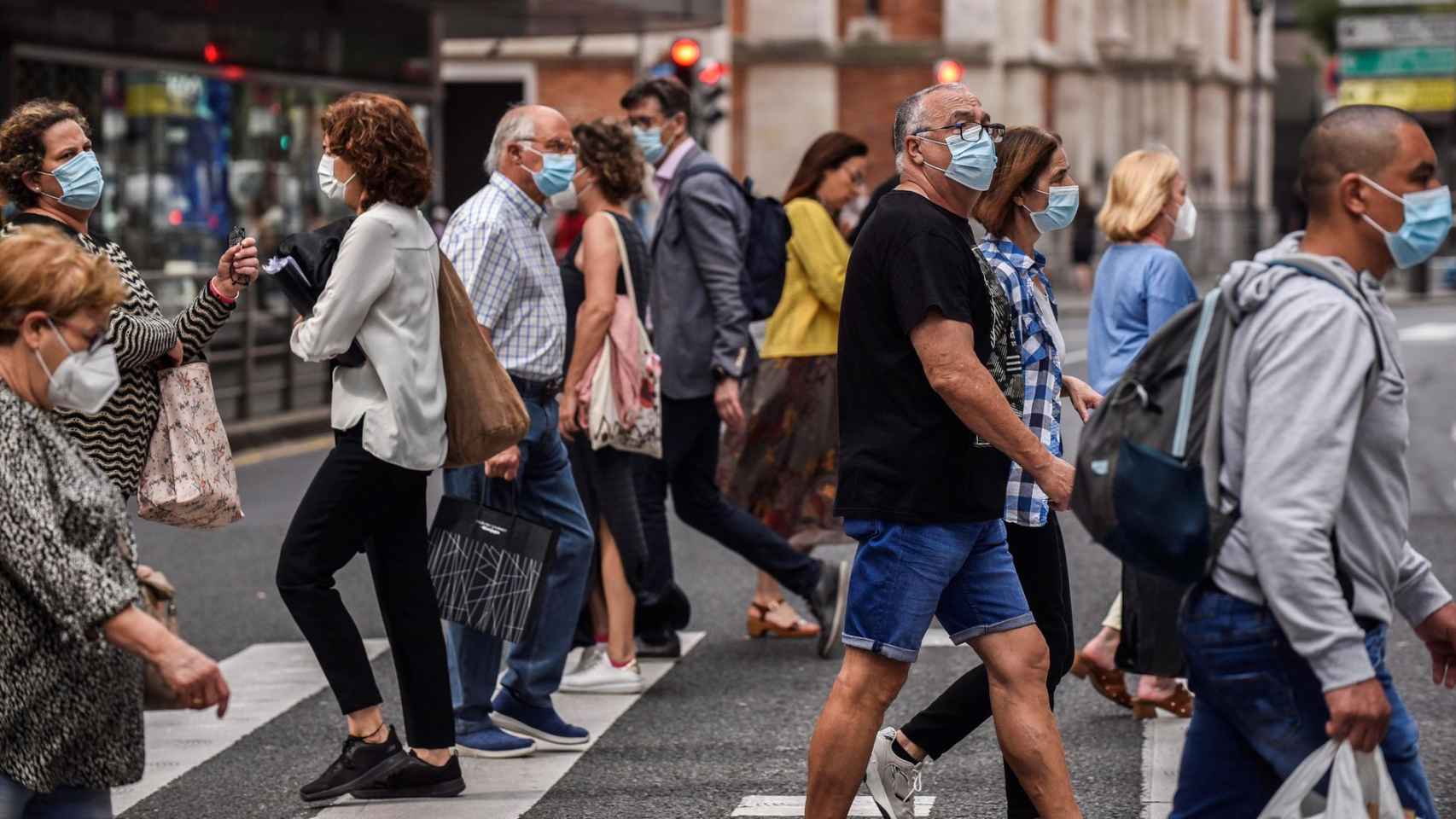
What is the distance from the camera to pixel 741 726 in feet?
21.8

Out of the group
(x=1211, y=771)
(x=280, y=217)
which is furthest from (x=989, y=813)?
(x=280, y=217)

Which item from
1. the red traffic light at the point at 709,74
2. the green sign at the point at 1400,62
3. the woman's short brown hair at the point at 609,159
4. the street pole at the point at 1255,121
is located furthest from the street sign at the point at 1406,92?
the street pole at the point at 1255,121

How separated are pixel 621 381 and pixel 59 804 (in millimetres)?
3502

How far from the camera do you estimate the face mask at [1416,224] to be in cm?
343

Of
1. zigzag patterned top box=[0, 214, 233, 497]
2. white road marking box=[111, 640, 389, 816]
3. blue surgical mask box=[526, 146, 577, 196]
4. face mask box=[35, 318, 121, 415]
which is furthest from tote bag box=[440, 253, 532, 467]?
face mask box=[35, 318, 121, 415]

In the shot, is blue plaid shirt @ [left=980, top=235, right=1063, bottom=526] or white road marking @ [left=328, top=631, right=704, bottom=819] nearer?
blue plaid shirt @ [left=980, top=235, right=1063, bottom=526]

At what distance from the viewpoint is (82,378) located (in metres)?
3.58

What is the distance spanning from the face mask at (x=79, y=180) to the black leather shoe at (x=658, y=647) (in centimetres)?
308

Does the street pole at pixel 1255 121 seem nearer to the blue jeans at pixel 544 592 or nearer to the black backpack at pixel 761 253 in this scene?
the black backpack at pixel 761 253

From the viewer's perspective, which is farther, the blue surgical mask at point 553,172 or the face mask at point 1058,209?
the blue surgical mask at point 553,172

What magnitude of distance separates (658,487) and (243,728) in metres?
1.62

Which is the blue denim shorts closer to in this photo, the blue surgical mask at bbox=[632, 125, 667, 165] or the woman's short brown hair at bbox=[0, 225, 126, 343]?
the woman's short brown hair at bbox=[0, 225, 126, 343]

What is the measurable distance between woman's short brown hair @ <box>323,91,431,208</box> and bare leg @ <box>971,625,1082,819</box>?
6.22 ft

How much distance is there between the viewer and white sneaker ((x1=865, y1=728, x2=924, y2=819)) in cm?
500
